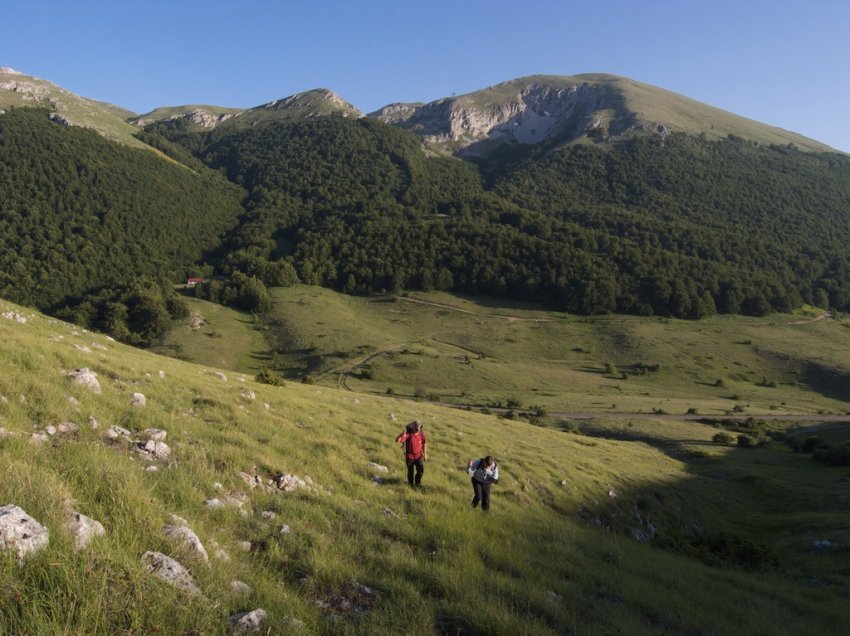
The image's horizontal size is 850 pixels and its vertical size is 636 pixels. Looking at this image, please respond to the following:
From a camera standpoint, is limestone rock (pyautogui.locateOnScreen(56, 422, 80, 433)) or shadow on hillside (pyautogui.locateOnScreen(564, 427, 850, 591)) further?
shadow on hillside (pyautogui.locateOnScreen(564, 427, 850, 591))

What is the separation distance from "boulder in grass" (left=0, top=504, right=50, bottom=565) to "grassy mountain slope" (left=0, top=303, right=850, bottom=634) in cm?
13

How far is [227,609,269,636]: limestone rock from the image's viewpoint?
14.2 feet

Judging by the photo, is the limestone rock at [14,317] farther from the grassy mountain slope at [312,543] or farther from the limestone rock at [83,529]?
the limestone rock at [83,529]

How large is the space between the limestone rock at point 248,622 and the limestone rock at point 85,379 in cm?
961

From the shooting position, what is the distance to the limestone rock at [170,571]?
4.53 m

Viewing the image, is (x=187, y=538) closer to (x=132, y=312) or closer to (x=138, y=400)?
(x=138, y=400)

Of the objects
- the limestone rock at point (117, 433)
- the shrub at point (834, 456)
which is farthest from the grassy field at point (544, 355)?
the limestone rock at point (117, 433)

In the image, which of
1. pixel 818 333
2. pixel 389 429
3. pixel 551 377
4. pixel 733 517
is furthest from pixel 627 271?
pixel 389 429

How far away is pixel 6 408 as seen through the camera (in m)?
8.79

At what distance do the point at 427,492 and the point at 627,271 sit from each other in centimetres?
17746

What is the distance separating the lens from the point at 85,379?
38.7 feet

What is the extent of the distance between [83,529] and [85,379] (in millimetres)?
8801

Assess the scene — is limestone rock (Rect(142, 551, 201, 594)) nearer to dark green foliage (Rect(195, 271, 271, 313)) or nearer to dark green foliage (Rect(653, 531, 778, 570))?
dark green foliage (Rect(653, 531, 778, 570))

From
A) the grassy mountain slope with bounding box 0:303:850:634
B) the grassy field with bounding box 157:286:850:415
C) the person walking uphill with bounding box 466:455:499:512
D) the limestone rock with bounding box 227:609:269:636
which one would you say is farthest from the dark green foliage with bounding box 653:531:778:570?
the grassy field with bounding box 157:286:850:415
